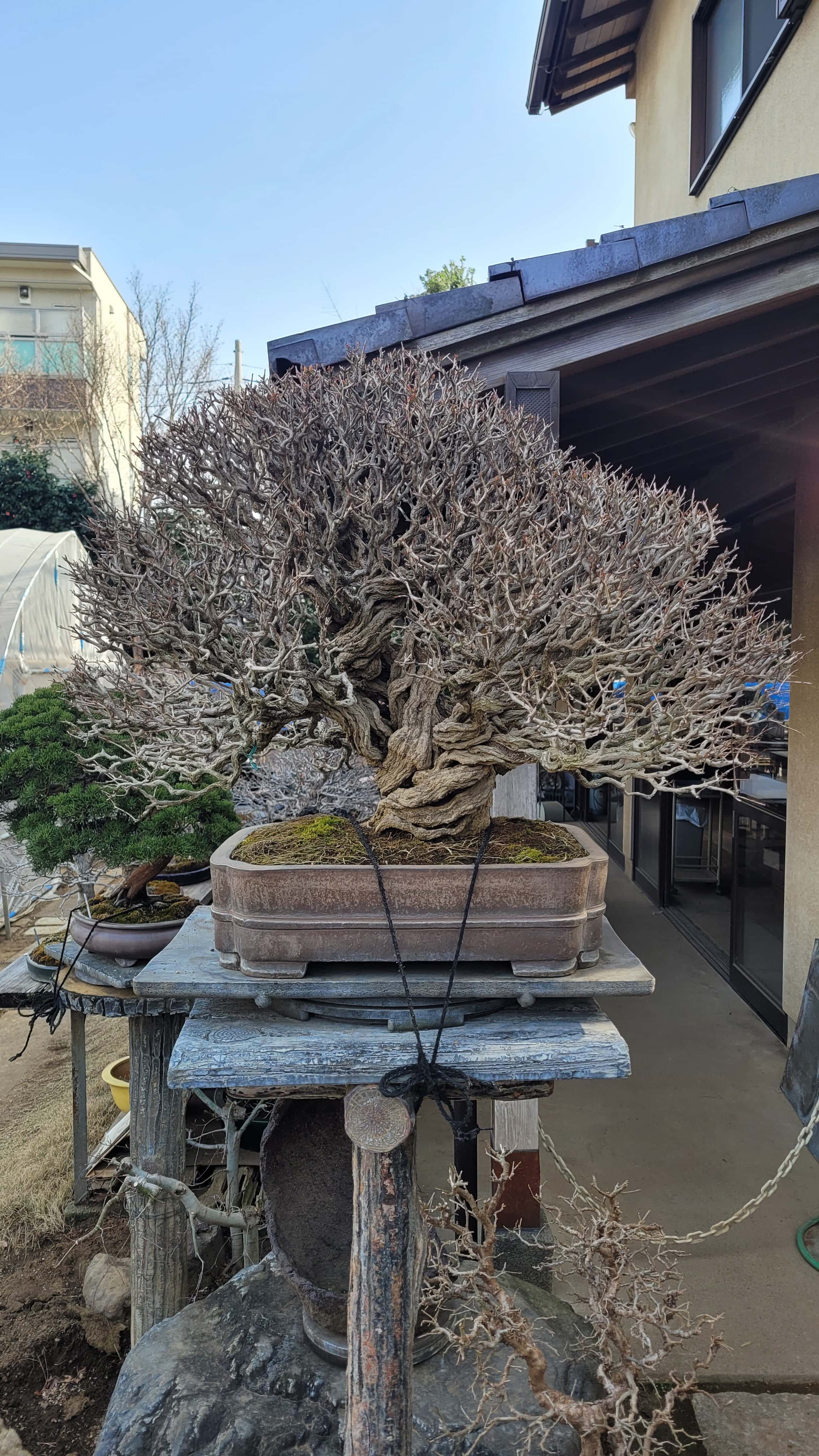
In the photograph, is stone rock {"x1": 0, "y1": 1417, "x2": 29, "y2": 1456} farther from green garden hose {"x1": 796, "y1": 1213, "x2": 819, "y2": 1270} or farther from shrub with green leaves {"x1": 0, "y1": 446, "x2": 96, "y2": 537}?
shrub with green leaves {"x1": 0, "y1": 446, "x2": 96, "y2": 537}

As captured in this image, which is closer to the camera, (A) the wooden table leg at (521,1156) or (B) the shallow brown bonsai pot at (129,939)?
(B) the shallow brown bonsai pot at (129,939)

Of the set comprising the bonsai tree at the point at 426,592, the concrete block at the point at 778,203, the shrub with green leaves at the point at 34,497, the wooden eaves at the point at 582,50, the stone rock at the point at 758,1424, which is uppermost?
the wooden eaves at the point at 582,50

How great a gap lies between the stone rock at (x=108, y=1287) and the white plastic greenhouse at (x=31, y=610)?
618 centimetres

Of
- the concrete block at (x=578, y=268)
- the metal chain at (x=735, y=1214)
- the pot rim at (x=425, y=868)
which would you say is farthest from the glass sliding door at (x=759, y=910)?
the pot rim at (x=425, y=868)

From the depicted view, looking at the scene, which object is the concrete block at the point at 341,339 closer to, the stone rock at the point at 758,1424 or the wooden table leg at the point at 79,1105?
the wooden table leg at the point at 79,1105

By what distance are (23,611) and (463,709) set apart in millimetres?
8367

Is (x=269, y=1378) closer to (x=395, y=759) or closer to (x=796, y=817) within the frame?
(x=395, y=759)

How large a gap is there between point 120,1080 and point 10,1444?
1.33 m

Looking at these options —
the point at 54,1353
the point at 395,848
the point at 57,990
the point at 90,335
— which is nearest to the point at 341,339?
the point at 395,848

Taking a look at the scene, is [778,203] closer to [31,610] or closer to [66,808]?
[66,808]

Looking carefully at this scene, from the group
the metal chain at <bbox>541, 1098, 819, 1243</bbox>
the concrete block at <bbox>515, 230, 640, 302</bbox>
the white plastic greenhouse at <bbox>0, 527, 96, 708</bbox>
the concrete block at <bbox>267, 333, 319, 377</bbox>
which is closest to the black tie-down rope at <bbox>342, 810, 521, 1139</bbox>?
the metal chain at <bbox>541, 1098, 819, 1243</bbox>

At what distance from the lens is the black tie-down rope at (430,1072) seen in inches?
43.9

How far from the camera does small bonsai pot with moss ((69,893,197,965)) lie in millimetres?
2098

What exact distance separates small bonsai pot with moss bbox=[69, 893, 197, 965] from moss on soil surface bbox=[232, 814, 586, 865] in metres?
0.81
